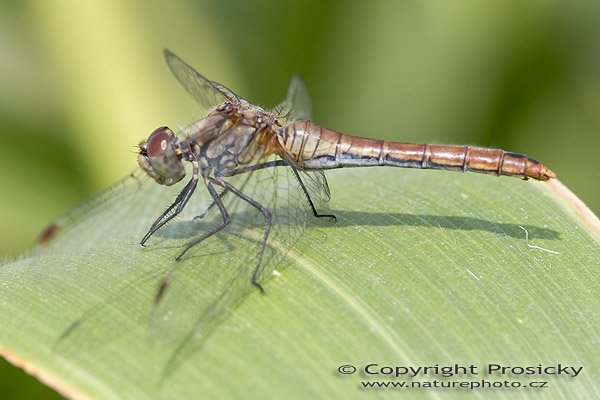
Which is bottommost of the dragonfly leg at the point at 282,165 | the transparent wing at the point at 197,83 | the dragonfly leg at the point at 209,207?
the dragonfly leg at the point at 209,207

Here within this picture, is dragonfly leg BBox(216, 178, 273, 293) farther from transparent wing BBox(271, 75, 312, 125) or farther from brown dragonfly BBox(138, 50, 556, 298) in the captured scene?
transparent wing BBox(271, 75, 312, 125)

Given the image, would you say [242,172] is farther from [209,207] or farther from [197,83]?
[197,83]

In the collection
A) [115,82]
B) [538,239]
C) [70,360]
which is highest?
[115,82]

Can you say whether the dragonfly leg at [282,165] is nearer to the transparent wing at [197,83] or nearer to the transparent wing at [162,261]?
the transparent wing at [162,261]

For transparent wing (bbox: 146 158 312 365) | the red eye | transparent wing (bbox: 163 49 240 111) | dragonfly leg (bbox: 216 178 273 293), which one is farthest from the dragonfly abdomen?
the red eye

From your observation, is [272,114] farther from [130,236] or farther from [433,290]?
[433,290]

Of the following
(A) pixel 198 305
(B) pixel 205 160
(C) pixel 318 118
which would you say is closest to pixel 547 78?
(C) pixel 318 118

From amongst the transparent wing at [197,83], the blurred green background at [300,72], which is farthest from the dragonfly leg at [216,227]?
the blurred green background at [300,72]
